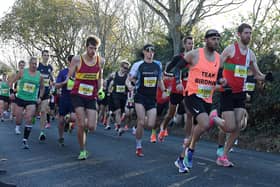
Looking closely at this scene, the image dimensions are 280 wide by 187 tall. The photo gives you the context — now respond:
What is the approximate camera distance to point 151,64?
969 cm

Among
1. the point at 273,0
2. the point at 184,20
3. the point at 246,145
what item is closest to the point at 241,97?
the point at 246,145

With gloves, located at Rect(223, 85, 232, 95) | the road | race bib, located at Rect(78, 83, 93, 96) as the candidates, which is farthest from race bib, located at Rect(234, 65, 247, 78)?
race bib, located at Rect(78, 83, 93, 96)

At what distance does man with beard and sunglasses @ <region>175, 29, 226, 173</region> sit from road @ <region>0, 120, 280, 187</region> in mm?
576

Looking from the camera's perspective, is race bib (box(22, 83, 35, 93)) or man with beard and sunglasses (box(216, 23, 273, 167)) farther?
race bib (box(22, 83, 35, 93))

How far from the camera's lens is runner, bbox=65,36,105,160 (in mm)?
8773

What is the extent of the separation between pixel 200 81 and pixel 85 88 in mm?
2271

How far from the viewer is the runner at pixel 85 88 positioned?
8773 millimetres

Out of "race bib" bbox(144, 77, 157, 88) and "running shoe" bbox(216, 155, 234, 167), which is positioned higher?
"race bib" bbox(144, 77, 157, 88)

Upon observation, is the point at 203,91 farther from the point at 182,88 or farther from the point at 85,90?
the point at 85,90

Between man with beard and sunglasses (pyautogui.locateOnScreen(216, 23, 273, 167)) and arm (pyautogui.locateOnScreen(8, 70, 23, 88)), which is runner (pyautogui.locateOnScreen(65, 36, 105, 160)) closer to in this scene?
man with beard and sunglasses (pyautogui.locateOnScreen(216, 23, 273, 167))

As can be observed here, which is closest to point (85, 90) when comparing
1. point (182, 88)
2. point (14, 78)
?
point (182, 88)

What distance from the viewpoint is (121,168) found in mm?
7926

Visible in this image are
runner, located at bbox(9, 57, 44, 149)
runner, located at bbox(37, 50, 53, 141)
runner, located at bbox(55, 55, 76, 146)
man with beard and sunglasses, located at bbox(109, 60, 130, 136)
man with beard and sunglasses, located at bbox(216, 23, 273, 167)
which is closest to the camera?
man with beard and sunglasses, located at bbox(216, 23, 273, 167)

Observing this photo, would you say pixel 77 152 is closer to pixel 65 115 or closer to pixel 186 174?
pixel 65 115
